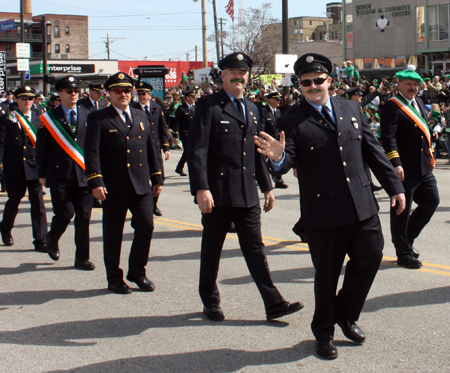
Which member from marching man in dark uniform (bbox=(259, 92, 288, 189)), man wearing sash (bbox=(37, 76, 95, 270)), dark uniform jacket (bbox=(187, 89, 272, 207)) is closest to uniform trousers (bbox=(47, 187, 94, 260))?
man wearing sash (bbox=(37, 76, 95, 270))

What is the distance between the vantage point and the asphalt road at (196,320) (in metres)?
4.43

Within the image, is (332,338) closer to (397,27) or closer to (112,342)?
(112,342)

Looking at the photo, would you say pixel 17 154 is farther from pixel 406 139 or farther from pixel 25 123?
pixel 406 139

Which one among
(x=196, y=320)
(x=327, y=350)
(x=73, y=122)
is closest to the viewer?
(x=327, y=350)

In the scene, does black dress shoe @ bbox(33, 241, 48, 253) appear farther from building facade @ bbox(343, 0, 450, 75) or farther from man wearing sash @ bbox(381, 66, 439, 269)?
building facade @ bbox(343, 0, 450, 75)

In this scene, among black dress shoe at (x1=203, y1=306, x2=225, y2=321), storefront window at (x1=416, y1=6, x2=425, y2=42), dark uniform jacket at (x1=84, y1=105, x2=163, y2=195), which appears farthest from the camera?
storefront window at (x1=416, y1=6, x2=425, y2=42)

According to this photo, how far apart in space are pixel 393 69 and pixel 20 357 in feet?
178

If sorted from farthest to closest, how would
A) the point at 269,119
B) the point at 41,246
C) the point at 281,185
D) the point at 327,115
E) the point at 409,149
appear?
1. the point at 281,185
2. the point at 269,119
3. the point at 41,246
4. the point at 409,149
5. the point at 327,115

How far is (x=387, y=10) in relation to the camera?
56.8 meters

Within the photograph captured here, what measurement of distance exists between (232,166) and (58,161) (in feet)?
9.39

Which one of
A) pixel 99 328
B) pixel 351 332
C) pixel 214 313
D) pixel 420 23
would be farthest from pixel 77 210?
pixel 420 23

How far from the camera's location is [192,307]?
5676 mm

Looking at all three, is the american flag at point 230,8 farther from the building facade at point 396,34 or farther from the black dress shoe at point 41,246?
the black dress shoe at point 41,246

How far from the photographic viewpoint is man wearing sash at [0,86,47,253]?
8.26 meters
